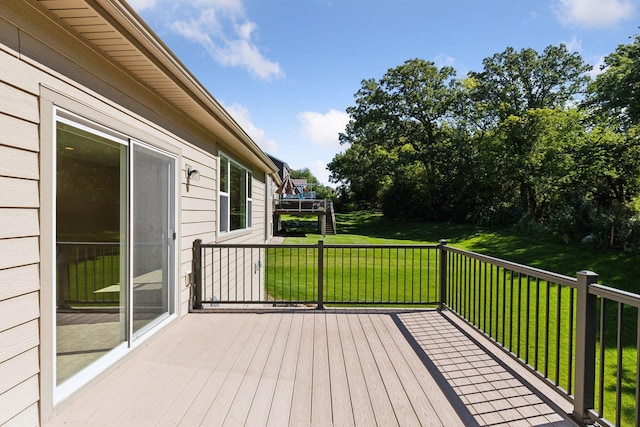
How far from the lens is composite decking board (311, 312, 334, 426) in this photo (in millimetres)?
2289

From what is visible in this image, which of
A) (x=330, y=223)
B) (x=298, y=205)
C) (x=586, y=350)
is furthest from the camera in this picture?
(x=330, y=223)

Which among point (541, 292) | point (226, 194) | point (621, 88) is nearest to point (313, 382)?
point (226, 194)

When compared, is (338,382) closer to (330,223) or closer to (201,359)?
(201,359)

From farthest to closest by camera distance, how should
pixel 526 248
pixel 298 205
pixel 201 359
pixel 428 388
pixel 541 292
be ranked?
pixel 298 205 → pixel 526 248 → pixel 541 292 → pixel 201 359 → pixel 428 388

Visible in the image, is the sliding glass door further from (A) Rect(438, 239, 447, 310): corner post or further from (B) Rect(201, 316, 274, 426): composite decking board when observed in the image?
(A) Rect(438, 239, 447, 310): corner post

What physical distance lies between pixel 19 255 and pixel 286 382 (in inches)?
74.0

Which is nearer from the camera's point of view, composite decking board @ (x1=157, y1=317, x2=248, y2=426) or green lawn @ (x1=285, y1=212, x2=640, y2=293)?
composite decking board @ (x1=157, y1=317, x2=248, y2=426)

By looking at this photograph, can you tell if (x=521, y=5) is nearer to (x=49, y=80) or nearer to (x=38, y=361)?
(x=49, y=80)

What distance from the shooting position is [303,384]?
2.71m

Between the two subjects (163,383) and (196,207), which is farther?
(196,207)

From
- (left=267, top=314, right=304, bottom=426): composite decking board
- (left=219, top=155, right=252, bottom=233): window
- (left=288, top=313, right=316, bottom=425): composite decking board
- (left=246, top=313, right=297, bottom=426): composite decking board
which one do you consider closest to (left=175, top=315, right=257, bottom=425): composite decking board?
(left=246, top=313, right=297, bottom=426): composite decking board

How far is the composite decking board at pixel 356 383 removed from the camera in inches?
89.9

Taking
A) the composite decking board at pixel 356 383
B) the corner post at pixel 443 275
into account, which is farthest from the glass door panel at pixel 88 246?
the corner post at pixel 443 275

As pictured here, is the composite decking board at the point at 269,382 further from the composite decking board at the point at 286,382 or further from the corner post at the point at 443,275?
the corner post at the point at 443,275
